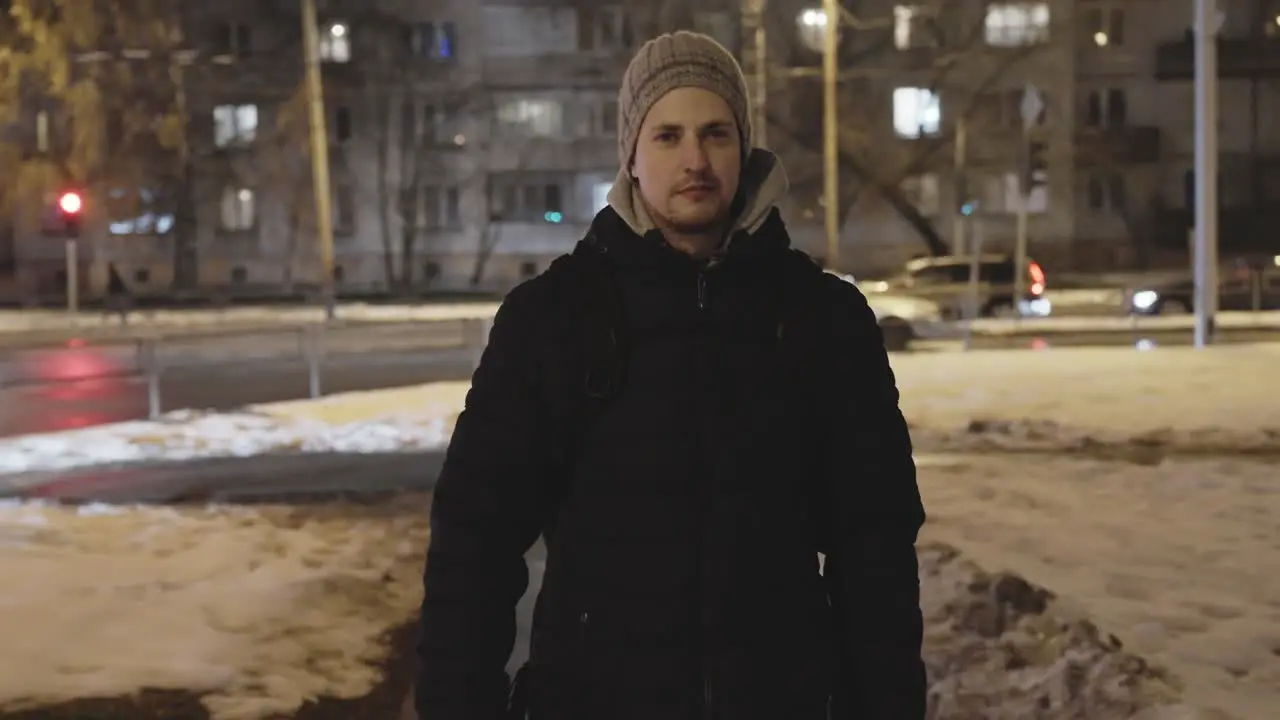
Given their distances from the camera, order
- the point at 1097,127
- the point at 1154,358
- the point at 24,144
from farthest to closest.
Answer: the point at 1097,127 < the point at 24,144 < the point at 1154,358

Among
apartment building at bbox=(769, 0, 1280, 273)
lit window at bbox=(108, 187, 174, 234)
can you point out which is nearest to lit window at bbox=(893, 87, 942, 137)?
apartment building at bbox=(769, 0, 1280, 273)

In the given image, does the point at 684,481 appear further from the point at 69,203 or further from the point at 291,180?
the point at 291,180

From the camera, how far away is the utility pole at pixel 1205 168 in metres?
21.7

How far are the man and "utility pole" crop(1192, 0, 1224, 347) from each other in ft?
68.6

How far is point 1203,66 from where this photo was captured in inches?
856

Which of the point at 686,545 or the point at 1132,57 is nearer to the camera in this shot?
the point at 686,545

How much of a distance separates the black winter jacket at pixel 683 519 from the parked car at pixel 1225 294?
3178 centimetres

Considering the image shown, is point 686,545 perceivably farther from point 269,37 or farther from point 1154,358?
point 269,37

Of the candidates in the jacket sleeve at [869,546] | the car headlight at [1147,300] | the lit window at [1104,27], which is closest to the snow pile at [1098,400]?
the jacket sleeve at [869,546]

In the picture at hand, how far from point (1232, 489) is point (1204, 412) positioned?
15.7ft

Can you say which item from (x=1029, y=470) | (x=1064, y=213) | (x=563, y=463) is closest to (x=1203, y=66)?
(x=1029, y=470)

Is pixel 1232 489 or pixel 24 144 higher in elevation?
pixel 24 144

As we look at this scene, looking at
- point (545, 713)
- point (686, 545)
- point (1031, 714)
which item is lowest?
point (1031, 714)

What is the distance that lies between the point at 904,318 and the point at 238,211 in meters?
35.4
